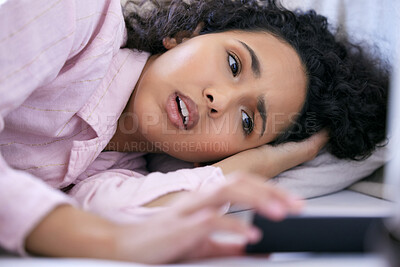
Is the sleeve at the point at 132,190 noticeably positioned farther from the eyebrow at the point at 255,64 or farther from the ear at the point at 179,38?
the ear at the point at 179,38

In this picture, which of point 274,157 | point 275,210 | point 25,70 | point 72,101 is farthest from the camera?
point 274,157

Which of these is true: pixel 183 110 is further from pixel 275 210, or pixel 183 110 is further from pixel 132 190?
pixel 275 210

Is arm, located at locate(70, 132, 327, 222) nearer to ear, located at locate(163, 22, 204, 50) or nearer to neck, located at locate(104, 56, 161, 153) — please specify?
neck, located at locate(104, 56, 161, 153)

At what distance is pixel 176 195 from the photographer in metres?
0.69

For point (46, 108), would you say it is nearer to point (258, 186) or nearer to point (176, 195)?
point (176, 195)

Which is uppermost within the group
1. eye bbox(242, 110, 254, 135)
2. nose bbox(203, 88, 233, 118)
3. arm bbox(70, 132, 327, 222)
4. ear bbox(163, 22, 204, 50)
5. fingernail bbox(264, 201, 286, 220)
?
ear bbox(163, 22, 204, 50)

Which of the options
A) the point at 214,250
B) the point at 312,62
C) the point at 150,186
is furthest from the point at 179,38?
the point at 214,250

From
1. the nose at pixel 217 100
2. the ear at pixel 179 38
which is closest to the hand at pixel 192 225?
the nose at pixel 217 100

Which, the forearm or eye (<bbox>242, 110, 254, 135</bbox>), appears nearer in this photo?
the forearm

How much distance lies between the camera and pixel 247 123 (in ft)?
2.90

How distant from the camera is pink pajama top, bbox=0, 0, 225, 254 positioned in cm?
→ 64

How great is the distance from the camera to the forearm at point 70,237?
0.46m

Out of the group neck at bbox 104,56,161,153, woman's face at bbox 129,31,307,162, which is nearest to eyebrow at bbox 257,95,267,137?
woman's face at bbox 129,31,307,162

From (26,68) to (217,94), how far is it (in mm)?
353
